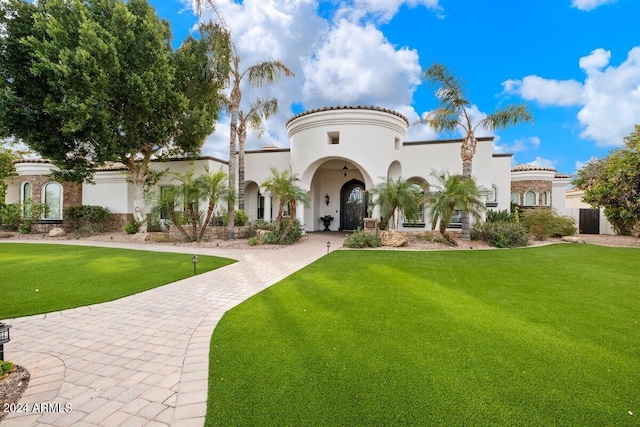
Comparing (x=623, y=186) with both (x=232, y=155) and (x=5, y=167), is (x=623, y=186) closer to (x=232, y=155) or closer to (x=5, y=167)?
(x=232, y=155)

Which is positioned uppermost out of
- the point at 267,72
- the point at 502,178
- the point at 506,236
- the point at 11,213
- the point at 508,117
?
the point at 267,72

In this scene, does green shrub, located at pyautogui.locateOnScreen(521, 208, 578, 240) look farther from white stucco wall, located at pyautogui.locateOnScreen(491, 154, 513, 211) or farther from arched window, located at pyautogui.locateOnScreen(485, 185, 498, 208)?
arched window, located at pyautogui.locateOnScreen(485, 185, 498, 208)

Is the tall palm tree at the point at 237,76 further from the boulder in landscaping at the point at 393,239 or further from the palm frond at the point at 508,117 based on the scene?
the palm frond at the point at 508,117

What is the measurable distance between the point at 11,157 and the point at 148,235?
1307cm

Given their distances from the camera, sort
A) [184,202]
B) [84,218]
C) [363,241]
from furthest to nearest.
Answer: [84,218] < [184,202] < [363,241]

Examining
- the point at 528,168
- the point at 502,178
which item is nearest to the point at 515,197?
the point at 528,168

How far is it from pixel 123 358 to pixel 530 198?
24957mm

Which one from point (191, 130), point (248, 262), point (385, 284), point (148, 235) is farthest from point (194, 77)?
point (385, 284)

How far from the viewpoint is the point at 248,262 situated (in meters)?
9.65


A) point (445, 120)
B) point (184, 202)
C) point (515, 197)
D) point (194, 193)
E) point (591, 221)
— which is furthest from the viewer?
point (515, 197)

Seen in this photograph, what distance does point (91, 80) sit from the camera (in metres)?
12.7

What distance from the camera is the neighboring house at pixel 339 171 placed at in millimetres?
15102

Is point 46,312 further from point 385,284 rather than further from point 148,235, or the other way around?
point 148,235

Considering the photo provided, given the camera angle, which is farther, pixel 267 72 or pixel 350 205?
pixel 350 205
